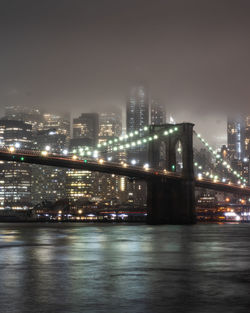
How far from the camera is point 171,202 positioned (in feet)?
319

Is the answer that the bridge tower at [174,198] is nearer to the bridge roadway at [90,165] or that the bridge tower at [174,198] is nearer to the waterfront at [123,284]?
the bridge roadway at [90,165]

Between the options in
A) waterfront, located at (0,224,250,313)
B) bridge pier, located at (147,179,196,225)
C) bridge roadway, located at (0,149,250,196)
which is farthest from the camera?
bridge pier, located at (147,179,196,225)

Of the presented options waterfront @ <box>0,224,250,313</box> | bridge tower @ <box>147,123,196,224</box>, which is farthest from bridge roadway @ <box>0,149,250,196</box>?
waterfront @ <box>0,224,250,313</box>

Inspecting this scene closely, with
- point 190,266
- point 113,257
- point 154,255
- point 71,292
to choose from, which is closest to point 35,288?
point 71,292

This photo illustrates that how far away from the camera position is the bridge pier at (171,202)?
95500mm

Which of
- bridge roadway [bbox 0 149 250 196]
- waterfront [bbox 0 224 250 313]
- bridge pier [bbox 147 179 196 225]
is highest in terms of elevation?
bridge roadway [bbox 0 149 250 196]

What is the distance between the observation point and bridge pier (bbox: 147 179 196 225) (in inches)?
3760

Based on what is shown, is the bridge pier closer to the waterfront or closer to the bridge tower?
the bridge tower

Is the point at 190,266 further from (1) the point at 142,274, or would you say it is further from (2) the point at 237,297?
(2) the point at 237,297

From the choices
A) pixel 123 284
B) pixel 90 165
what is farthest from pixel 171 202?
pixel 123 284

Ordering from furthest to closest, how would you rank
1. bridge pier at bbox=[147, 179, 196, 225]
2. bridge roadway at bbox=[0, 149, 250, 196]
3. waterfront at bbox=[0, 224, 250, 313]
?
bridge pier at bbox=[147, 179, 196, 225], bridge roadway at bbox=[0, 149, 250, 196], waterfront at bbox=[0, 224, 250, 313]

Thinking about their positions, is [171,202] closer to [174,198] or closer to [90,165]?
[174,198]

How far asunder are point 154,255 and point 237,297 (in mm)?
15142

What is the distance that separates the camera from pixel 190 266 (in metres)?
25.1
